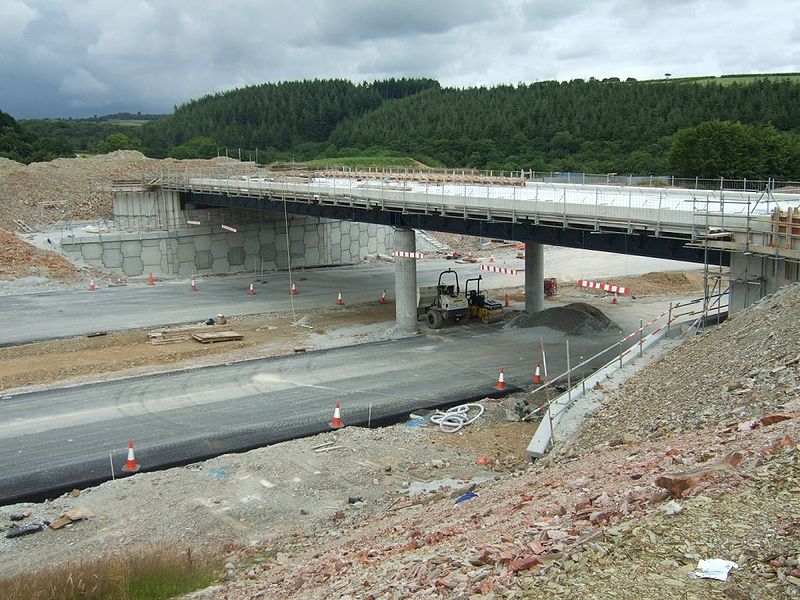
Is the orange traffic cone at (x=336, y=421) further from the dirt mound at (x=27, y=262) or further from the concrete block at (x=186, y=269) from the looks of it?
the concrete block at (x=186, y=269)

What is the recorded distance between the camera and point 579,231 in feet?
85.7

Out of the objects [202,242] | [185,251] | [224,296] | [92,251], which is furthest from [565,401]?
[202,242]

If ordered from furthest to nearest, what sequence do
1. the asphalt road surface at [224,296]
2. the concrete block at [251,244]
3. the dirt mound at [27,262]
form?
the concrete block at [251,244] → the dirt mound at [27,262] → the asphalt road surface at [224,296]

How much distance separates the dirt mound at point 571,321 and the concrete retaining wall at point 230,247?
2276 cm

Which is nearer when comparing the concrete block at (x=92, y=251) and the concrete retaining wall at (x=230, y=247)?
the concrete block at (x=92, y=251)

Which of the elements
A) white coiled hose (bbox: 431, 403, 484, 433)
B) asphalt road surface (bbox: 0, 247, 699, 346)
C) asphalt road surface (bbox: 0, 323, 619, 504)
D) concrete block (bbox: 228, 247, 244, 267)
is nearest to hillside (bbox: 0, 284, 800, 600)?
white coiled hose (bbox: 431, 403, 484, 433)

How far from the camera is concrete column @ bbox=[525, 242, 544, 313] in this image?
3572 cm

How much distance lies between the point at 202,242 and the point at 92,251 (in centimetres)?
744

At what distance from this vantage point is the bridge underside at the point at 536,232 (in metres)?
22.5

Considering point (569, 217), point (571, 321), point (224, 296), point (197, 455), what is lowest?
point (224, 296)

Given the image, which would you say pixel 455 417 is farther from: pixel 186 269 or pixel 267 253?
pixel 267 253

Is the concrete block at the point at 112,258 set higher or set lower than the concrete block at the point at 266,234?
lower

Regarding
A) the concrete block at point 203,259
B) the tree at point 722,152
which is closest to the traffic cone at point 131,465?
the concrete block at point 203,259

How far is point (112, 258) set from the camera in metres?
47.5
